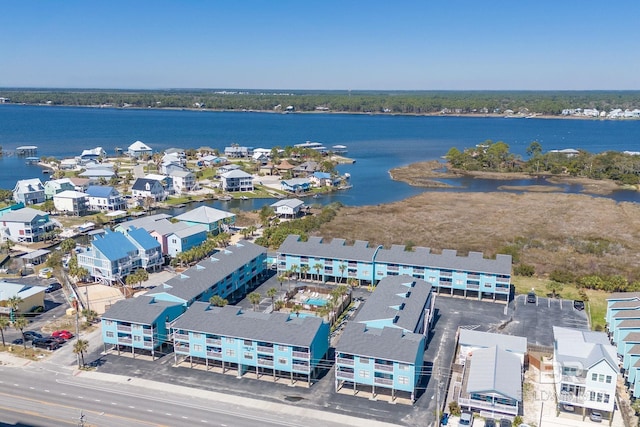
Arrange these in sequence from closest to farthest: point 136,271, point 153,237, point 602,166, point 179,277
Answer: point 179,277
point 136,271
point 153,237
point 602,166

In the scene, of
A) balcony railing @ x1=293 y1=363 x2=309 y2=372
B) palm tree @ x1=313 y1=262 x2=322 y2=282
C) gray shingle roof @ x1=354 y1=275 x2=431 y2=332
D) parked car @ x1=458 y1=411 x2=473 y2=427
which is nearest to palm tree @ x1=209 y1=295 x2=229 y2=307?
balcony railing @ x1=293 y1=363 x2=309 y2=372

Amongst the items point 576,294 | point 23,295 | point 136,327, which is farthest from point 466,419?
point 23,295

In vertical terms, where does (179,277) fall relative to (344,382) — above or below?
above

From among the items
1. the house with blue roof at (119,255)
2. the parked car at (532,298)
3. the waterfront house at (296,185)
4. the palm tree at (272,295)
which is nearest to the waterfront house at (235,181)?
the waterfront house at (296,185)

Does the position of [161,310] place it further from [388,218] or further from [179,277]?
[388,218]

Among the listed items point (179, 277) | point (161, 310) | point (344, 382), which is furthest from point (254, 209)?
point (344, 382)
